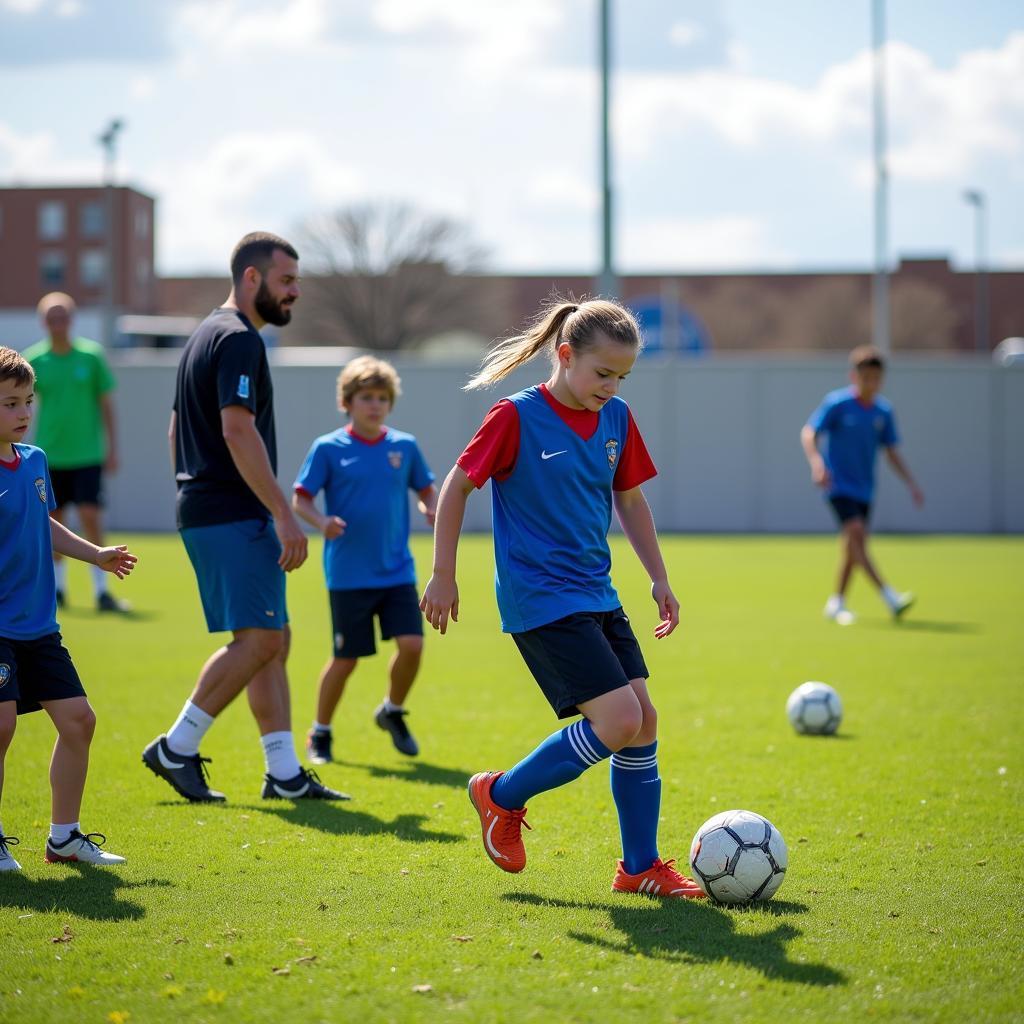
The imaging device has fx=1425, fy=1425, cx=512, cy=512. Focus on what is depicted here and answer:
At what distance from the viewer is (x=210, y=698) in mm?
5980

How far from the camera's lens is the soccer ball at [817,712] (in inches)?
299

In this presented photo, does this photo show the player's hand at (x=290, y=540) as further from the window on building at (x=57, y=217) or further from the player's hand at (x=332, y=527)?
the window on building at (x=57, y=217)

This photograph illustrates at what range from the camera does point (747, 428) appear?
25750 mm

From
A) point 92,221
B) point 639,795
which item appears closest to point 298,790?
point 639,795

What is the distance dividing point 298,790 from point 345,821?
0.48 meters

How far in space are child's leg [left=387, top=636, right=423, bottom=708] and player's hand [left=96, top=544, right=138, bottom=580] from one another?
7.10 feet

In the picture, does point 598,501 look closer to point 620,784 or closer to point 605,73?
point 620,784

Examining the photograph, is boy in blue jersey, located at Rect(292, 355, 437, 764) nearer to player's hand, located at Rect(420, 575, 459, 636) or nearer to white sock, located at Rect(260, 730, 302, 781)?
white sock, located at Rect(260, 730, 302, 781)

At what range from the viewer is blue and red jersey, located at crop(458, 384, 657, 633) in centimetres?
462

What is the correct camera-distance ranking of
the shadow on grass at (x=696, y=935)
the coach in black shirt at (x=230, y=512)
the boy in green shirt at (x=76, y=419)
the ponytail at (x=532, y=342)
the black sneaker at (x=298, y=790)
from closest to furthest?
the shadow on grass at (x=696, y=935), the ponytail at (x=532, y=342), the coach in black shirt at (x=230, y=512), the black sneaker at (x=298, y=790), the boy in green shirt at (x=76, y=419)

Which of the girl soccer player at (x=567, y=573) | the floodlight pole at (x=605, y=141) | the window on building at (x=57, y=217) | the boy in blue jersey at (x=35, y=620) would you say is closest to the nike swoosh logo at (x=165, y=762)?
the boy in blue jersey at (x=35, y=620)

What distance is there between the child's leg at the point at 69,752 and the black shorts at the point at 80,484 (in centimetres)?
788

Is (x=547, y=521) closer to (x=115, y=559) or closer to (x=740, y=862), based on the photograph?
(x=740, y=862)

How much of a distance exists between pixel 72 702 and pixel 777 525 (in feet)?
72.1
